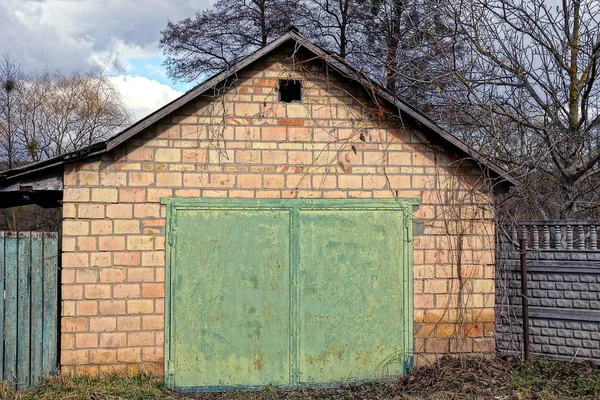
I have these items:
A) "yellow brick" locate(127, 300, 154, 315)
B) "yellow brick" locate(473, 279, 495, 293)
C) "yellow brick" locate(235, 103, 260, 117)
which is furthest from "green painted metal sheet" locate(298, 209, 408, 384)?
"yellow brick" locate(127, 300, 154, 315)

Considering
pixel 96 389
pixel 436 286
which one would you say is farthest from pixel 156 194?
pixel 436 286

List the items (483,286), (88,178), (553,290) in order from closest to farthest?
(88,178) → (483,286) → (553,290)

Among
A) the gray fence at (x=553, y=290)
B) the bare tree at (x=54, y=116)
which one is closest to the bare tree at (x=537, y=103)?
the gray fence at (x=553, y=290)

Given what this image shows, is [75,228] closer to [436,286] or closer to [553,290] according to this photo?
[436,286]

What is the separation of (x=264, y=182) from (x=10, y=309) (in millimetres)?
3398

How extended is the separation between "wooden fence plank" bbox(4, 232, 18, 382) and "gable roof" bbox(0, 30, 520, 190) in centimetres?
79

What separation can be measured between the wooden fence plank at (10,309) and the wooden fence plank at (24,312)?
0.05 m

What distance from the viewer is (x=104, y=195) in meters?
7.29

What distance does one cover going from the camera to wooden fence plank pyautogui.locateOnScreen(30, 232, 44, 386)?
7.15 m

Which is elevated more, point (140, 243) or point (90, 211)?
point (90, 211)

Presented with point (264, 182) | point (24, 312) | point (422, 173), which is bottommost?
point (24, 312)

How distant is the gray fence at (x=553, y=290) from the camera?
8.12 metres

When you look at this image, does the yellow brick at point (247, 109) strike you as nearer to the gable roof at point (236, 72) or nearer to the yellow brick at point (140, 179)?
the gable roof at point (236, 72)

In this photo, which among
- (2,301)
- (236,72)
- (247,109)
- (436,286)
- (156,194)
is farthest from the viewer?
(436,286)
